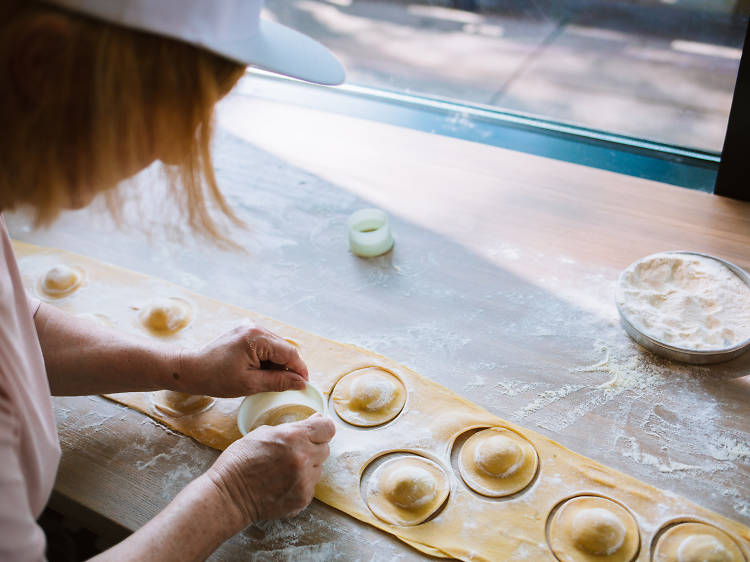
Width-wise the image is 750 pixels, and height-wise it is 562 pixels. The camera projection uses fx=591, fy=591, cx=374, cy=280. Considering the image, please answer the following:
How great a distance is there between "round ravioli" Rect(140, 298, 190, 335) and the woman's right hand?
1.62 ft

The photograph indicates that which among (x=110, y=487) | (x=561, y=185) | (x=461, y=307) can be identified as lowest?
(x=110, y=487)

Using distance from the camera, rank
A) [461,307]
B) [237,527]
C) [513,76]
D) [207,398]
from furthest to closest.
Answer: [513,76]
[461,307]
[207,398]
[237,527]

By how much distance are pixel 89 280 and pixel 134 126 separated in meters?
0.99

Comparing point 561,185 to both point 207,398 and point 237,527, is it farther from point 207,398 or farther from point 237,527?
point 237,527

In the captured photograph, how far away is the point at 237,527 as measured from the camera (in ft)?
3.05

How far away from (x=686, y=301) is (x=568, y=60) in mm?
1346

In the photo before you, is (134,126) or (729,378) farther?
(729,378)

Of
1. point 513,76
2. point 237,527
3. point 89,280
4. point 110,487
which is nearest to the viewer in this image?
point 237,527

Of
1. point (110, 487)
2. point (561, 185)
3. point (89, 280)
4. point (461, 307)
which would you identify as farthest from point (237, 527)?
point (561, 185)

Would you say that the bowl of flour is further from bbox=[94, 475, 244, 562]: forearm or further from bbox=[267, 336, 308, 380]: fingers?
bbox=[94, 475, 244, 562]: forearm

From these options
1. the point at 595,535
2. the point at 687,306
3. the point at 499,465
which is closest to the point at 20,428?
the point at 499,465

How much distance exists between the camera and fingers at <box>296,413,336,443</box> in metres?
0.98

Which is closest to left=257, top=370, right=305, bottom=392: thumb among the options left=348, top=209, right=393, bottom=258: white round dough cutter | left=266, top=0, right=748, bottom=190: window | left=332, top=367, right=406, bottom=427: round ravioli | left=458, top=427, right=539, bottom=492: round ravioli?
left=332, top=367, right=406, bottom=427: round ravioli

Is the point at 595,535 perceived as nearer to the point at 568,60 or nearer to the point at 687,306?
the point at 687,306
